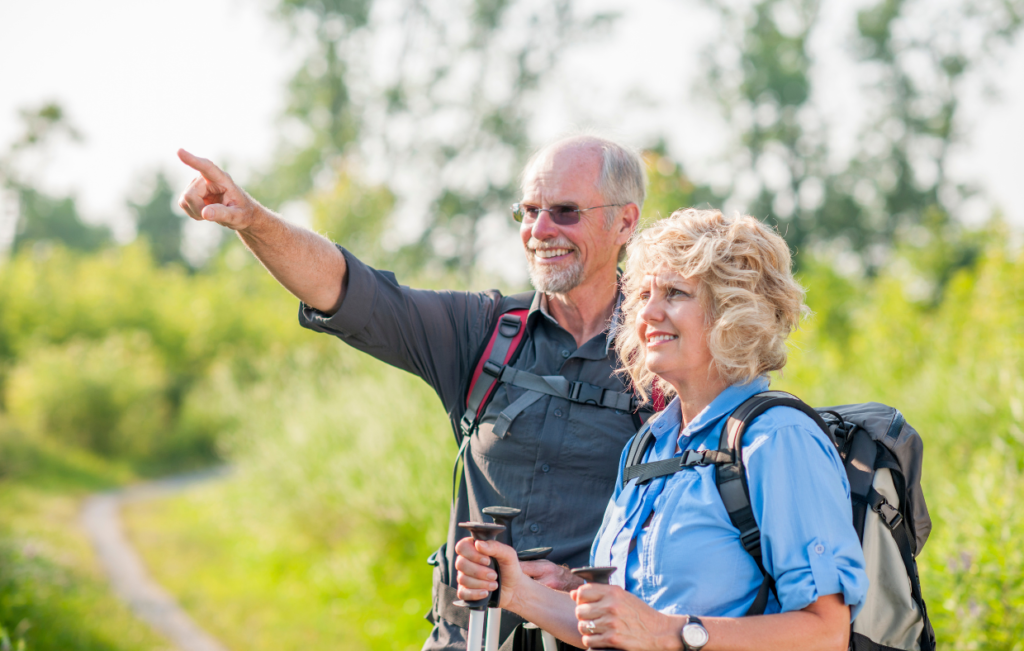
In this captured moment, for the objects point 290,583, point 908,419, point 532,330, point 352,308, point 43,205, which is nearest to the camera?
point 352,308

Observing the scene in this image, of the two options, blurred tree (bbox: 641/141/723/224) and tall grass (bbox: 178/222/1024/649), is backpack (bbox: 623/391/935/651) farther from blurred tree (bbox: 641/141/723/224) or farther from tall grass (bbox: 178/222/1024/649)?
blurred tree (bbox: 641/141/723/224)

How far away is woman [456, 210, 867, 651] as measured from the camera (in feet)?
4.76

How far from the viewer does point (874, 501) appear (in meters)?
1.64

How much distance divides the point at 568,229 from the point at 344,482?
5773mm

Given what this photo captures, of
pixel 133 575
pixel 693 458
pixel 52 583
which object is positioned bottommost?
pixel 693 458

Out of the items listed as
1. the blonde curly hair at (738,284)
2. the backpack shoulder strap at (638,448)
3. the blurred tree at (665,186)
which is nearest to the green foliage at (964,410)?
the blonde curly hair at (738,284)

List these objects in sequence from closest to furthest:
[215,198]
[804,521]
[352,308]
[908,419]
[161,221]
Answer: [804,521], [215,198], [352,308], [908,419], [161,221]

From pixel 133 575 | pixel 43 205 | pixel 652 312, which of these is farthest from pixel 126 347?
pixel 43 205

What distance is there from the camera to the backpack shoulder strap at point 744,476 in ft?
5.04

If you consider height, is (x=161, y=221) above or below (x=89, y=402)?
above

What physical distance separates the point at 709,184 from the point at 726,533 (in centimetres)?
2840

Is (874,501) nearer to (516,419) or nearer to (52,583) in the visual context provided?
(516,419)

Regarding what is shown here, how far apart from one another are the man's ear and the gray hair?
21 millimetres

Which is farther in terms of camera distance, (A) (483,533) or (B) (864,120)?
(B) (864,120)
